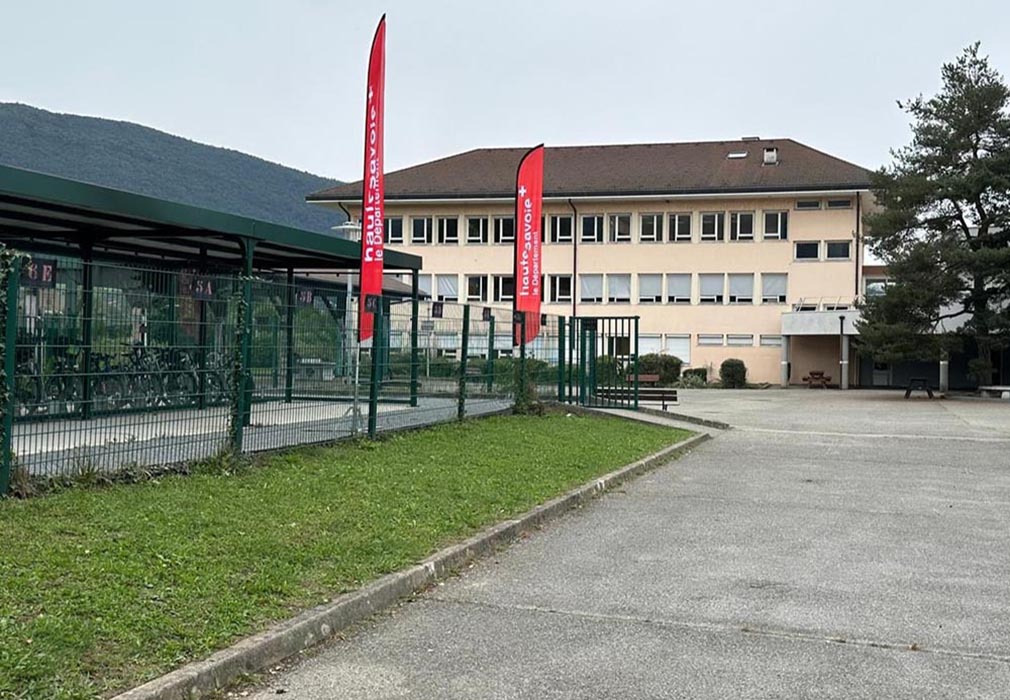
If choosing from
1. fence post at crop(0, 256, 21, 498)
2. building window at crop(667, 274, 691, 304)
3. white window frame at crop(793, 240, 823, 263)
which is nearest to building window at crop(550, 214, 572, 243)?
building window at crop(667, 274, 691, 304)

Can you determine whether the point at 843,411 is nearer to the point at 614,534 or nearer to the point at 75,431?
the point at 614,534

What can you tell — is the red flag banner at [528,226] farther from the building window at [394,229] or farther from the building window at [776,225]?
the building window at [394,229]

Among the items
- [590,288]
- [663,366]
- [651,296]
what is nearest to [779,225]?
[651,296]

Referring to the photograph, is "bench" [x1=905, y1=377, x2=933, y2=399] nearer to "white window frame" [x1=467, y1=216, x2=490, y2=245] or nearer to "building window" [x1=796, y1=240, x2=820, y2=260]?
"building window" [x1=796, y1=240, x2=820, y2=260]

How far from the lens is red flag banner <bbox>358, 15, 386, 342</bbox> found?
1519cm

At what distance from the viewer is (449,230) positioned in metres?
60.7

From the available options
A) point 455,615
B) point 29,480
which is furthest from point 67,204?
point 455,615

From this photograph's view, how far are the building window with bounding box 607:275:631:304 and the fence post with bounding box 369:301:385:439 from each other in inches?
1732

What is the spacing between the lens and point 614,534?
10141 mm

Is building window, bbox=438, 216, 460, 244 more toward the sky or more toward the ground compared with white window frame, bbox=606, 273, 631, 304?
more toward the sky

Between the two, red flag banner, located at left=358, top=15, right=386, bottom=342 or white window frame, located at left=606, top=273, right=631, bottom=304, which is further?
white window frame, located at left=606, top=273, right=631, bottom=304

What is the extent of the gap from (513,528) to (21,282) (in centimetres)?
445

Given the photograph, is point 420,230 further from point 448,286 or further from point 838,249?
point 838,249

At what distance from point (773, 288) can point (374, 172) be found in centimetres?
4385
